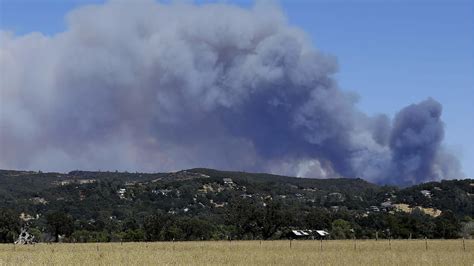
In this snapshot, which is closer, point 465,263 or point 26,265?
point 26,265

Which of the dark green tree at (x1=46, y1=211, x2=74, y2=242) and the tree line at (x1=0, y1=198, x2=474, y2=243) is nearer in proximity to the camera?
the tree line at (x1=0, y1=198, x2=474, y2=243)

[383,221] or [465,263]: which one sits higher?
[383,221]

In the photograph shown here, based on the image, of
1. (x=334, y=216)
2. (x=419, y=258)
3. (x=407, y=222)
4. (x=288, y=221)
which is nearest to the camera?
(x=419, y=258)

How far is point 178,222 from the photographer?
11456 centimetres

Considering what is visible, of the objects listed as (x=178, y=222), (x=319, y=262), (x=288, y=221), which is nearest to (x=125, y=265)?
(x=319, y=262)

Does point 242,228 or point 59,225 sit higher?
point 242,228

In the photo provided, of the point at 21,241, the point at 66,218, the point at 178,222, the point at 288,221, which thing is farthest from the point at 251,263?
the point at 66,218

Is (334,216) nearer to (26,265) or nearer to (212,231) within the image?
(212,231)

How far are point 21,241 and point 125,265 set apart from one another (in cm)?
5243

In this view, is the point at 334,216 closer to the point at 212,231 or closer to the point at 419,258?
the point at 212,231

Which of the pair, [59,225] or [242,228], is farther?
[59,225]

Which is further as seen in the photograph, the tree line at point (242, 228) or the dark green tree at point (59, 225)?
the dark green tree at point (59, 225)

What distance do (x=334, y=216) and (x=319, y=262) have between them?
358 feet

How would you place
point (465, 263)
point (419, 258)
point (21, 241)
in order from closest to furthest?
point (465, 263)
point (419, 258)
point (21, 241)
